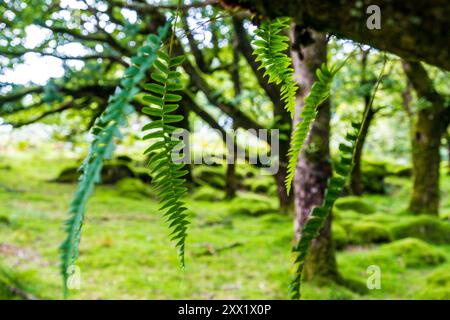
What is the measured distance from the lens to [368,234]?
7266mm

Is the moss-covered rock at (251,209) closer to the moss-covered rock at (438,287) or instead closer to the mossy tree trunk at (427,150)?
the mossy tree trunk at (427,150)

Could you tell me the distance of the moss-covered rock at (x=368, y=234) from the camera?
7156mm

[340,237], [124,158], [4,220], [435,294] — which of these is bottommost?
[435,294]

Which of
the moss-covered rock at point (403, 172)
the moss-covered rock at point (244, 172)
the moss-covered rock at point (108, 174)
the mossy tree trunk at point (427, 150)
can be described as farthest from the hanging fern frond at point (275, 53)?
the moss-covered rock at point (403, 172)

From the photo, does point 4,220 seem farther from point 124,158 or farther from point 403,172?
point 403,172

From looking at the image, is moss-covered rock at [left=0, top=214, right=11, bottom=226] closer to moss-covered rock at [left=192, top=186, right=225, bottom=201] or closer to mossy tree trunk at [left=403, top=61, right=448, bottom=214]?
moss-covered rock at [left=192, top=186, right=225, bottom=201]

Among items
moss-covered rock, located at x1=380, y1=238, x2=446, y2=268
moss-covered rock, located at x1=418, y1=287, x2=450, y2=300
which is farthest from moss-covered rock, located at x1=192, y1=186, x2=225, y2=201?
moss-covered rock, located at x1=418, y1=287, x2=450, y2=300

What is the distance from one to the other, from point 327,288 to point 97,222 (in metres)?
4.45

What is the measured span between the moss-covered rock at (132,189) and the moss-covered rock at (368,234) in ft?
18.6

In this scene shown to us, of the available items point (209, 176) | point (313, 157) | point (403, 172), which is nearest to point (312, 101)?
point (313, 157)

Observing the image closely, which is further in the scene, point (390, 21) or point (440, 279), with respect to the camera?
point (440, 279)

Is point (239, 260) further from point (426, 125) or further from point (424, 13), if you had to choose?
point (424, 13)

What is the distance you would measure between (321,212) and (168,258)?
554cm
